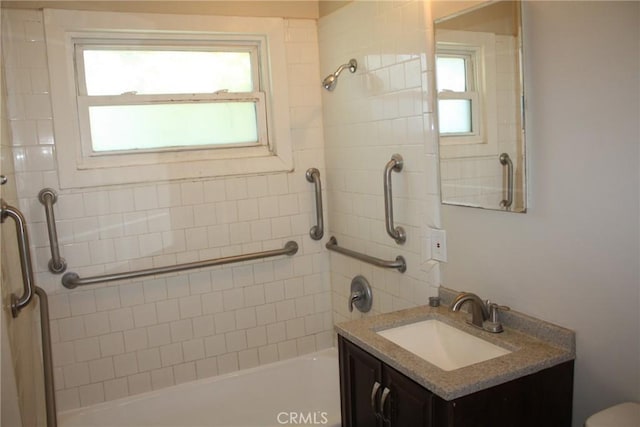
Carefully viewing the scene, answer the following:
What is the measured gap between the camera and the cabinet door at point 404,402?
148cm

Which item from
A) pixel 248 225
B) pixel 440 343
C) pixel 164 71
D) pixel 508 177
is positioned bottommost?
Result: pixel 440 343

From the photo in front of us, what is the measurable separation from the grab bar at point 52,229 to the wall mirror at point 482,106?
162cm

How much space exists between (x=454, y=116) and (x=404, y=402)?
3.23 feet

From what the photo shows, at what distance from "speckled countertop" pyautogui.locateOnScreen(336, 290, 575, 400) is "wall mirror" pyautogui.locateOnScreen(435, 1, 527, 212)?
15.4 inches

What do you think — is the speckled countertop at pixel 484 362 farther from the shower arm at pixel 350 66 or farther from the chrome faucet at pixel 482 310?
the shower arm at pixel 350 66

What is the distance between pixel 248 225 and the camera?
2.67 metres

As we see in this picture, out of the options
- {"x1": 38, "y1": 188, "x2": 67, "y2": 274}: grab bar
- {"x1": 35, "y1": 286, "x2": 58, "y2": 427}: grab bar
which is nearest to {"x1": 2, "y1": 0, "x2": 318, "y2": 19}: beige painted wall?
{"x1": 38, "y1": 188, "x2": 67, "y2": 274}: grab bar

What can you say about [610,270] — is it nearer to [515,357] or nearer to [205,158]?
[515,357]

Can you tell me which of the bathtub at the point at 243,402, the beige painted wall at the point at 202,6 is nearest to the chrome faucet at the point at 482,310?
the bathtub at the point at 243,402

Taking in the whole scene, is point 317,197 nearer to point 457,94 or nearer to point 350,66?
point 350,66

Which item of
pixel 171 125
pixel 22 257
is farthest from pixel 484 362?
pixel 171 125

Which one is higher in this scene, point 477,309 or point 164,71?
point 164,71

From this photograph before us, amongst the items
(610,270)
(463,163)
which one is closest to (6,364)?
(463,163)

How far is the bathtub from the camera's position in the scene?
249 cm
